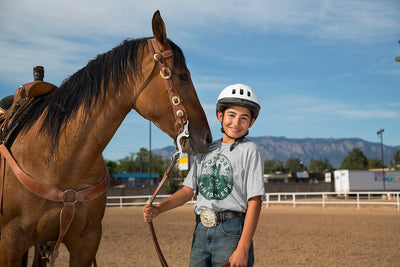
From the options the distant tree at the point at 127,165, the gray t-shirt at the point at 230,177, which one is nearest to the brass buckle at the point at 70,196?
the gray t-shirt at the point at 230,177

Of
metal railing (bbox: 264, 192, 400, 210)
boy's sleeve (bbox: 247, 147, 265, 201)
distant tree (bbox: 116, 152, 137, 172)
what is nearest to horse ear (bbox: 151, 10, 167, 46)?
boy's sleeve (bbox: 247, 147, 265, 201)

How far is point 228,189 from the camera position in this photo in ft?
8.52

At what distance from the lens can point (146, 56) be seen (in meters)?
2.75

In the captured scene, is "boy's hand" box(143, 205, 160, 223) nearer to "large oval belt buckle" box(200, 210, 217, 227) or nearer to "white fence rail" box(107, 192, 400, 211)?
"large oval belt buckle" box(200, 210, 217, 227)

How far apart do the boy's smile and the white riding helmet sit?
4 centimetres

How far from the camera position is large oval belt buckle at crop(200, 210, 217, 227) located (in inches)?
101

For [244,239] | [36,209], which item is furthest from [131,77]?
[244,239]

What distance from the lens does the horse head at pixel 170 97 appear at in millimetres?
2502

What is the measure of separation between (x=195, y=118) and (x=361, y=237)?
1129cm

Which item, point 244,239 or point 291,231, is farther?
point 291,231

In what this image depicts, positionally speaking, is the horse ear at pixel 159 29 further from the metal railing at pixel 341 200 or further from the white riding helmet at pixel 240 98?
the metal railing at pixel 341 200

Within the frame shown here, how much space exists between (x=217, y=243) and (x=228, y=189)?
36 centimetres

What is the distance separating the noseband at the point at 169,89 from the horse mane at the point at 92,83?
0.34ft

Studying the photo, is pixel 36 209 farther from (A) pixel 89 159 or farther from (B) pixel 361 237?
(B) pixel 361 237
